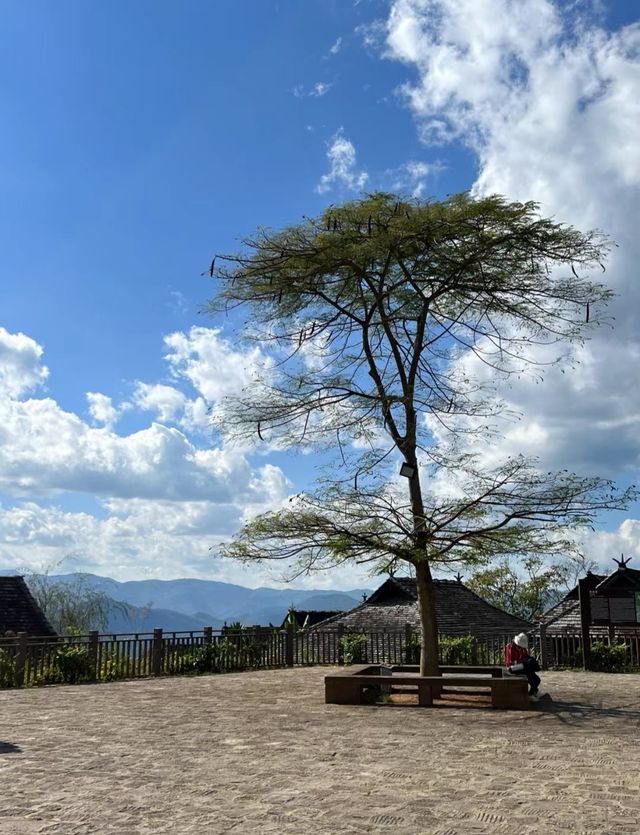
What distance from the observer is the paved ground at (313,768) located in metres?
6.46

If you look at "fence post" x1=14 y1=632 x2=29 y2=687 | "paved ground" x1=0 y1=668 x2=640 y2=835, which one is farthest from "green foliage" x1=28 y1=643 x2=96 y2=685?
"paved ground" x1=0 y1=668 x2=640 y2=835

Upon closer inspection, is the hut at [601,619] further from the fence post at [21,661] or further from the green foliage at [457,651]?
the fence post at [21,661]

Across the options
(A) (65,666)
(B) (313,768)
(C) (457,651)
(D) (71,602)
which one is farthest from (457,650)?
(D) (71,602)

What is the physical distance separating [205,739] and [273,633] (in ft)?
44.4

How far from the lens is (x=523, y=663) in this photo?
14.1 metres

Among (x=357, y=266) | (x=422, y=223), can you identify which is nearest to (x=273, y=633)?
(x=357, y=266)

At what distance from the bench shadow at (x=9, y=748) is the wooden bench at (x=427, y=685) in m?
5.97

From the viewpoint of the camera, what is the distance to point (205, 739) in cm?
1054

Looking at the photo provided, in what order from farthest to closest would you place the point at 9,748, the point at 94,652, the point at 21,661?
the point at 94,652 → the point at 21,661 → the point at 9,748

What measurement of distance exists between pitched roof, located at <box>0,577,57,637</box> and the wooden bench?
1638cm

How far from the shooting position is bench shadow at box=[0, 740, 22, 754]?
31.3ft

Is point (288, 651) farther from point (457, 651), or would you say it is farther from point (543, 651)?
point (543, 651)

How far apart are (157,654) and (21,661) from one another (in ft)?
11.7

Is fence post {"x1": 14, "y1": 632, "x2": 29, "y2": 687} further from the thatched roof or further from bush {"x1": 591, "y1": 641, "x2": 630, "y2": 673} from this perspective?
the thatched roof
